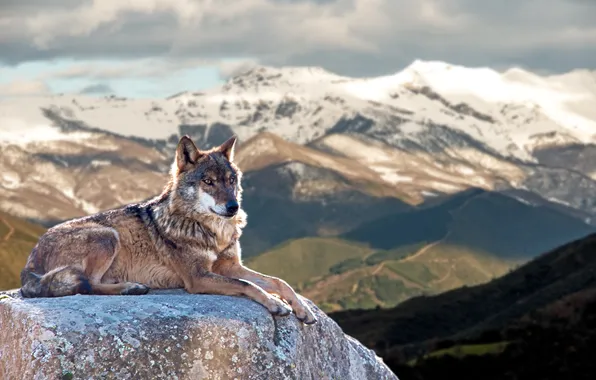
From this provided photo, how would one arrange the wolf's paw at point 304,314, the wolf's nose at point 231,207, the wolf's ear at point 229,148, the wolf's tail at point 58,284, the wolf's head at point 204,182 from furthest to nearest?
the wolf's ear at point 229,148, the wolf's head at point 204,182, the wolf's nose at point 231,207, the wolf's paw at point 304,314, the wolf's tail at point 58,284

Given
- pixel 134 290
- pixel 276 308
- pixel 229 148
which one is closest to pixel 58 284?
pixel 134 290

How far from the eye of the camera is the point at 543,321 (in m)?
89.8

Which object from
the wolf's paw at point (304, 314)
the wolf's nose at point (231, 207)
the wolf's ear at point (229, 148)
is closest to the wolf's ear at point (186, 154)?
the wolf's ear at point (229, 148)

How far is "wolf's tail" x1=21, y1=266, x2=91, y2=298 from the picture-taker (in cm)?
1641

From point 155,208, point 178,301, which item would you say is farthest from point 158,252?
point 178,301

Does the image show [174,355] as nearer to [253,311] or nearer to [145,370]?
[145,370]

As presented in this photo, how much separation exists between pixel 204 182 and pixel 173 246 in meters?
1.36

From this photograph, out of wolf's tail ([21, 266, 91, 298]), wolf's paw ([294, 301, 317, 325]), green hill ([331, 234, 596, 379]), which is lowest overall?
green hill ([331, 234, 596, 379])

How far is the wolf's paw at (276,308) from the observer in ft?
52.6

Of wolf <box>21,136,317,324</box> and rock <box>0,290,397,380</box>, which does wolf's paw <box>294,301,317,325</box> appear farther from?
rock <box>0,290,397,380</box>

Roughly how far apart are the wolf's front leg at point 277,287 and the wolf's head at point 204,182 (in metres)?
1.25

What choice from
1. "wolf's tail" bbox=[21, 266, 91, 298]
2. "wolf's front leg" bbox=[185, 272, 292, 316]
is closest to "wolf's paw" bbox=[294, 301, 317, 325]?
"wolf's front leg" bbox=[185, 272, 292, 316]

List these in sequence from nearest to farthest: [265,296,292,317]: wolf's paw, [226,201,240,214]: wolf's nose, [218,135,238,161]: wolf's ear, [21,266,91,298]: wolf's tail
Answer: [265,296,292,317]: wolf's paw
[21,266,91,298]: wolf's tail
[226,201,240,214]: wolf's nose
[218,135,238,161]: wolf's ear

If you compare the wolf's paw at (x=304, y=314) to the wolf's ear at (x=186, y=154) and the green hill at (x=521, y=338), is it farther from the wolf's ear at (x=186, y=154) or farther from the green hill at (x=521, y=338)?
the green hill at (x=521, y=338)
